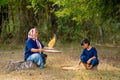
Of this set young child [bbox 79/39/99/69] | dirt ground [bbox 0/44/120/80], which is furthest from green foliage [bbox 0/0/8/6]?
young child [bbox 79/39/99/69]

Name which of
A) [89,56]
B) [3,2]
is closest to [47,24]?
[3,2]

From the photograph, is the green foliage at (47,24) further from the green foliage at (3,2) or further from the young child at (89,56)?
the young child at (89,56)

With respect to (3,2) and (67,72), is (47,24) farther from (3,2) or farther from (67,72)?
(67,72)

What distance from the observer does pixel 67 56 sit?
14.0 metres

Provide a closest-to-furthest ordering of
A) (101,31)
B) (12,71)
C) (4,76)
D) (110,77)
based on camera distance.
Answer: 1. (110,77)
2. (4,76)
3. (12,71)
4. (101,31)

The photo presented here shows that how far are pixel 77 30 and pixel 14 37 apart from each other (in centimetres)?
354

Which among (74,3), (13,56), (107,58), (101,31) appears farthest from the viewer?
(101,31)

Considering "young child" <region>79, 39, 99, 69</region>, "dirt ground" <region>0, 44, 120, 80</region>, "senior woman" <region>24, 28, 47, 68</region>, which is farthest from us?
"senior woman" <region>24, 28, 47, 68</region>

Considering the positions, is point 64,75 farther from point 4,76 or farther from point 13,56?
point 13,56

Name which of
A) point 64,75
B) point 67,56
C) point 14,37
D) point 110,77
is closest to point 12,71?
point 64,75

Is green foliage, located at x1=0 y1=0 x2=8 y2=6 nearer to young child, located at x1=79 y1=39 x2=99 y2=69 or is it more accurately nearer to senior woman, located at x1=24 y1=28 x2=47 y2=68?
senior woman, located at x1=24 y1=28 x2=47 y2=68

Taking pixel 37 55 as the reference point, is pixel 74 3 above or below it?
above

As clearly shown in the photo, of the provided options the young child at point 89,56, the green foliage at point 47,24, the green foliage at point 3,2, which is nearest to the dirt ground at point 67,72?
the young child at point 89,56

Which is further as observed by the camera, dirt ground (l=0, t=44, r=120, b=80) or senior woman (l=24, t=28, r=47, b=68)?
senior woman (l=24, t=28, r=47, b=68)
